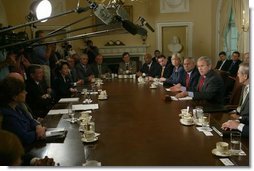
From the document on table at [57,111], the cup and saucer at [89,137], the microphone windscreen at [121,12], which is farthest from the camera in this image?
the document on table at [57,111]

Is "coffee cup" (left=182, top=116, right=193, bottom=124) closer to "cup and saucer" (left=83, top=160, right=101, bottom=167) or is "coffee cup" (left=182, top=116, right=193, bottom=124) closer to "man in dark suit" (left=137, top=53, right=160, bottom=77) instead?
"man in dark suit" (left=137, top=53, right=160, bottom=77)

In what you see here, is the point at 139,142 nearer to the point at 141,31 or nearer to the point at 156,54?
the point at 141,31

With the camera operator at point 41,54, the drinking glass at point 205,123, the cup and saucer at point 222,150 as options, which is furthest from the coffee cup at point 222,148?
the camera operator at point 41,54

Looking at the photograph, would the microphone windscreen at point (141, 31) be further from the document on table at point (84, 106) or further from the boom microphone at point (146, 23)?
the document on table at point (84, 106)

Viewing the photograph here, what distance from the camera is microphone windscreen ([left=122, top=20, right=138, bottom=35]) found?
199 centimetres

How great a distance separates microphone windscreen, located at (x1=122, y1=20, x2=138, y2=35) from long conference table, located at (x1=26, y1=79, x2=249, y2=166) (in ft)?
2.26

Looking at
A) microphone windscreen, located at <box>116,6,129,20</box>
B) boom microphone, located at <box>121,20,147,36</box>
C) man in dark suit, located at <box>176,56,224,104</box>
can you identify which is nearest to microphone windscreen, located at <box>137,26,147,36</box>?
boom microphone, located at <box>121,20,147,36</box>

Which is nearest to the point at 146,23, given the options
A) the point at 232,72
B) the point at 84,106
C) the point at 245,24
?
the point at 245,24

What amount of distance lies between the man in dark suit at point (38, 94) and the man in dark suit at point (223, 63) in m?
1.29

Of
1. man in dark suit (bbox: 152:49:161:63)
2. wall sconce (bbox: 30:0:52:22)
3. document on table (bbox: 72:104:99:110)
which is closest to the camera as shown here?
wall sconce (bbox: 30:0:52:22)

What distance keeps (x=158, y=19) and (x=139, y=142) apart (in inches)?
34.9

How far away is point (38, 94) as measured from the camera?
283 centimetres

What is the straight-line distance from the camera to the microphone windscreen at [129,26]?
199cm

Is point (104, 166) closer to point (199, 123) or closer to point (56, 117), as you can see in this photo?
point (199, 123)
